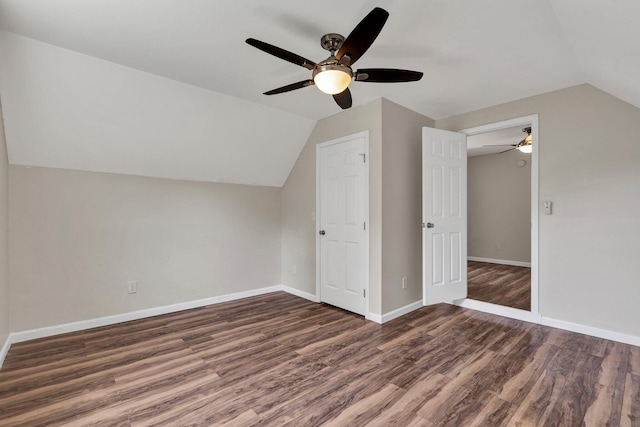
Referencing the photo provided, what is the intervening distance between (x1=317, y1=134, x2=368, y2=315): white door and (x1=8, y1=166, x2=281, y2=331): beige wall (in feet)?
3.35

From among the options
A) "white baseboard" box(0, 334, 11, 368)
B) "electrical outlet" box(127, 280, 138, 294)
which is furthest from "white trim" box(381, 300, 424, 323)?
"white baseboard" box(0, 334, 11, 368)

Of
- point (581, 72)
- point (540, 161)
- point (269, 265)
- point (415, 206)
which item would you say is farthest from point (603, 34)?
point (269, 265)

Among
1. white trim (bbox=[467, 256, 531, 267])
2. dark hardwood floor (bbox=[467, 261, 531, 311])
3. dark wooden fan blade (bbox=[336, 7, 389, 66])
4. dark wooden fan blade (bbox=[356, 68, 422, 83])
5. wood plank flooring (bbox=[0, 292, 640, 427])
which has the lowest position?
wood plank flooring (bbox=[0, 292, 640, 427])

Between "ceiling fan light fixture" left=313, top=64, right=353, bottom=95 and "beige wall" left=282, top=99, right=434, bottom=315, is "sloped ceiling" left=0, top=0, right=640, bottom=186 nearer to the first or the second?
"beige wall" left=282, top=99, right=434, bottom=315

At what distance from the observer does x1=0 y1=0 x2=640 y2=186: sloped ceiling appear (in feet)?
5.92

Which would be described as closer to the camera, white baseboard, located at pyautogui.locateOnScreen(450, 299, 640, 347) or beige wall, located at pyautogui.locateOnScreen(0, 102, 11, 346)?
beige wall, located at pyautogui.locateOnScreen(0, 102, 11, 346)

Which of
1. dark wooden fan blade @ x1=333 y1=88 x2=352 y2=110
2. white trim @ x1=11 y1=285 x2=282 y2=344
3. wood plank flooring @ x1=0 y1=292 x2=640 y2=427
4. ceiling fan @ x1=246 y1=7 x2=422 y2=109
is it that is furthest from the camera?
white trim @ x1=11 y1=285 x2=282 y2=344

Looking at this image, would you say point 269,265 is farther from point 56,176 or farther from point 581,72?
point 581,72

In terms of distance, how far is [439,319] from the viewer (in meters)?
3.33

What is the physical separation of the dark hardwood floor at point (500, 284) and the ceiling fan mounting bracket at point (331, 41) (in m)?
3.41

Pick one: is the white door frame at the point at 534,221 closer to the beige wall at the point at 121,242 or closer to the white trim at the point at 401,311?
the white trim at the point at 401,311

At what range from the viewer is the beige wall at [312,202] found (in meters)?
3.26

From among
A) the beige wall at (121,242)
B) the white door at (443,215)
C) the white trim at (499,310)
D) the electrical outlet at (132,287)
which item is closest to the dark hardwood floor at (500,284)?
the white trim at (499,310)

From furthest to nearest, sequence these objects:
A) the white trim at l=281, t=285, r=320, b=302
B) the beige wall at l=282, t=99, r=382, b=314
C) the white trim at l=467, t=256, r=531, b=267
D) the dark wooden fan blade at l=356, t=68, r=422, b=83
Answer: the white trim at l=467, t=256, r=531, b=267 → the white trim at l=281, t=285, r=320, b=302 → the beige wall at l=282, t=99, r=382, b=314 → the dark wooden fan blade at l=356, t=68, r=422, b=83
